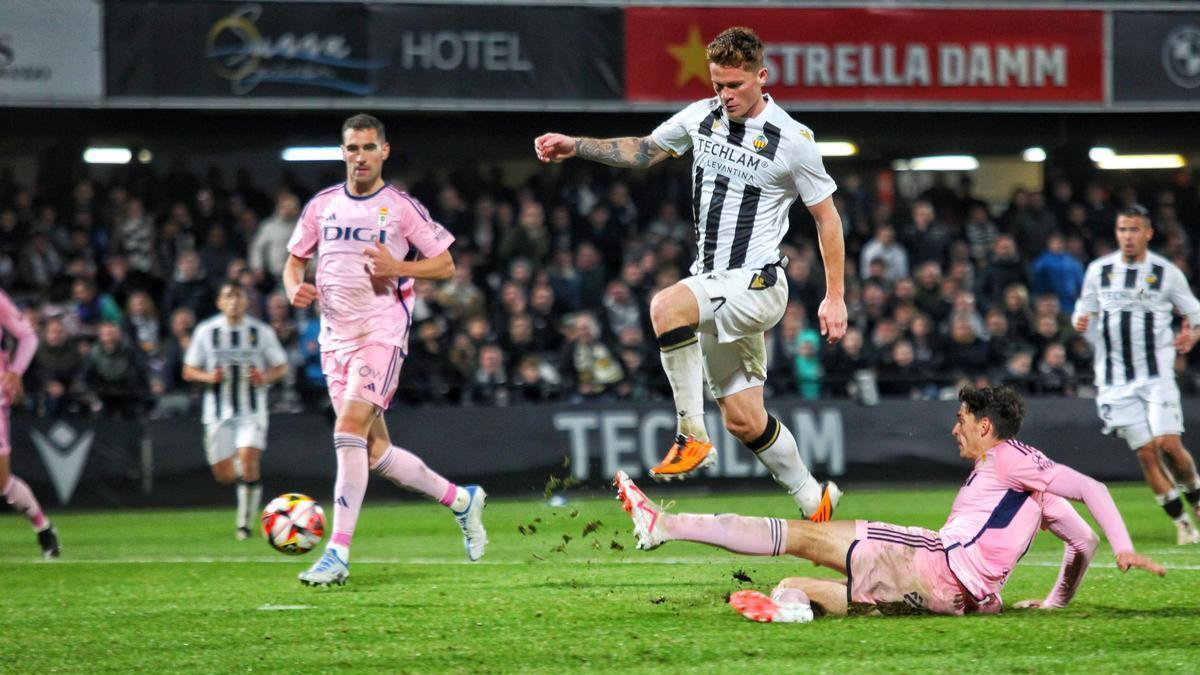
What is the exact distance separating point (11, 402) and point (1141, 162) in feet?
60.3

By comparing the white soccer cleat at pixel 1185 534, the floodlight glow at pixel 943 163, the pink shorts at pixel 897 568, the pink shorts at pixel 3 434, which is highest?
the floodlight glow at pixel 943 163

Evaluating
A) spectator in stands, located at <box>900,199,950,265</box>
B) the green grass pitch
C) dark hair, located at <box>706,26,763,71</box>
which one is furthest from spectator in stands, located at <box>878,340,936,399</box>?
dark hair, located at <box>706,26,763,71</box>

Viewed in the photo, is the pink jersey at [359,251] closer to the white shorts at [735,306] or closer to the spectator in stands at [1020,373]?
the white shorts at [735,306]

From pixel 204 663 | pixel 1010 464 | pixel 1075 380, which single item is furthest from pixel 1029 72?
pixel 204 663

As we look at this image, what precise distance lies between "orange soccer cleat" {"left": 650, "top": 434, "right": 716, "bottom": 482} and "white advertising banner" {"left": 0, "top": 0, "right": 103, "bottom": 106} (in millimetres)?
12951

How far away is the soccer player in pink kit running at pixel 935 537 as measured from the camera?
6621mm

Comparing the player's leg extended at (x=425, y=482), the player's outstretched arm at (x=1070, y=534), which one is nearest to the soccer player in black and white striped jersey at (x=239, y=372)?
the player's leg extended at (x=425, y=482)

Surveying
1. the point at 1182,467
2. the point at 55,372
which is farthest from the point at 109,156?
the point at 1182,467

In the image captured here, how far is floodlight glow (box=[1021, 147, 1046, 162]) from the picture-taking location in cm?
2416

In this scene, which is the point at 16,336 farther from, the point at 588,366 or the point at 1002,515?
the point at 1002,515

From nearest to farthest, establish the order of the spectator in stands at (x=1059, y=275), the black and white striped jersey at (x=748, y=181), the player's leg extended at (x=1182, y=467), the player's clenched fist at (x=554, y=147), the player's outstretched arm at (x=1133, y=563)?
the player's outstretched arm at (x=1133, y=563) → the black and white striped jersey at (x=748, y=181) → the player's clenched fist at (x=554, y=147) → the player's leg extended at (x=1182, y=467) → the spectator in stands at (x=1059, y=275)

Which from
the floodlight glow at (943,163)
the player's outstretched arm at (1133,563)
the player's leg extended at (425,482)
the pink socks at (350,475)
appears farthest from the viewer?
the floodlight glow at (943,163)

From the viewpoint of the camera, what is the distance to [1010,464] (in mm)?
6621

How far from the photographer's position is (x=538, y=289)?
58.6 feet
